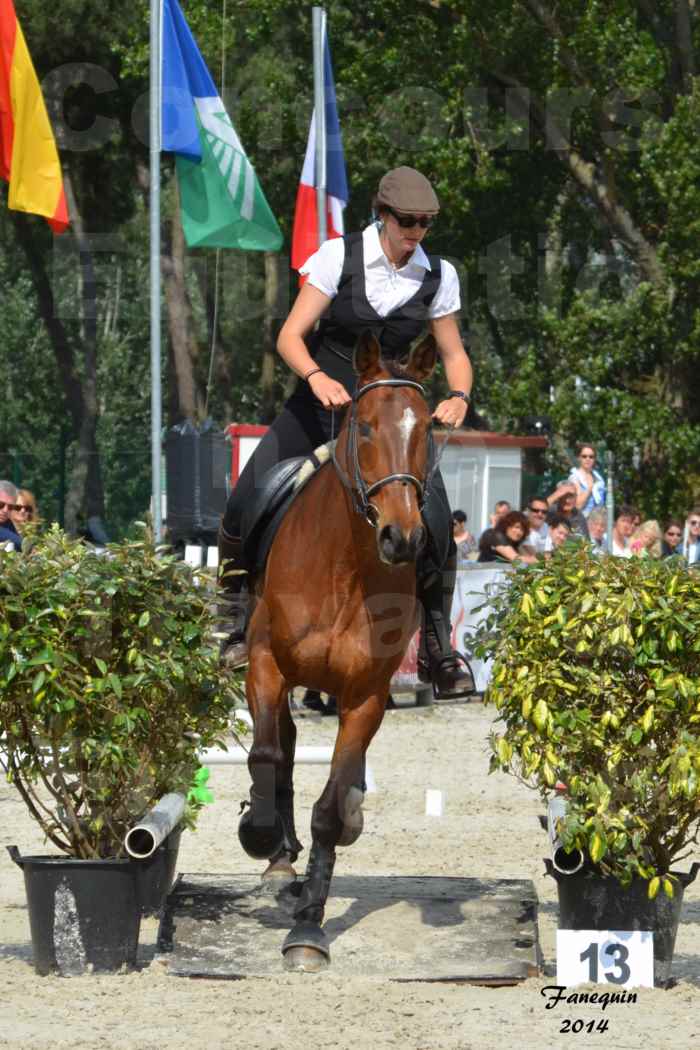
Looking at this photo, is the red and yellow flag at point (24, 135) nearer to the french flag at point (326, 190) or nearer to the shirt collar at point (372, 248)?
the french flag at point (326, 190)

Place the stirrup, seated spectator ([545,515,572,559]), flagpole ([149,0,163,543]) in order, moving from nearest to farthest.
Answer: the stirrup → seated spectator ([545,515,572,559]) → flagpole ([149,0,163,543])

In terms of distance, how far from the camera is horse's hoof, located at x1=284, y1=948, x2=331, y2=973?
6203 millimetres

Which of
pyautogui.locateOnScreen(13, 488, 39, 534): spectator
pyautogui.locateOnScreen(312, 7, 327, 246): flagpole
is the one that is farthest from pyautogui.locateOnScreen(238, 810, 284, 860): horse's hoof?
pyautogui.locateOnScreen(312, 7, 327, 246): flagpole

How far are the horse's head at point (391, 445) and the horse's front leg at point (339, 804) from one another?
0.88 metres

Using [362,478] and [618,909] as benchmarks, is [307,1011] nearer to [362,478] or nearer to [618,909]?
[618,909]

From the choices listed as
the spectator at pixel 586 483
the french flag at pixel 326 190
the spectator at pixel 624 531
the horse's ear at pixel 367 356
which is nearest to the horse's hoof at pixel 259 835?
the horse's ear at pixel 367 356

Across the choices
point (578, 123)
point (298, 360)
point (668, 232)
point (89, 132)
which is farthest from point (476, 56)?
point (298, 360)

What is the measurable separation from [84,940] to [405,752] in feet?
24.4

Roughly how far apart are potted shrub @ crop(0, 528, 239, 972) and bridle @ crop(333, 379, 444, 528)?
744 mm

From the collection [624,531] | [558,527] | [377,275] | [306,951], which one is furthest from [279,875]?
[624,531]

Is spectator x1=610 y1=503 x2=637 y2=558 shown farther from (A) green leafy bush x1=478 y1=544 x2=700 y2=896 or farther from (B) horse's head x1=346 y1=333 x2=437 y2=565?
(B) horse's head x1=346 y1=333 x2=437 y2=565

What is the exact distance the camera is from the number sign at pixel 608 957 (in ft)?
20.0

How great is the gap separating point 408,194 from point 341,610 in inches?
66.7

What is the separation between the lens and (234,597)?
7.61 meters
